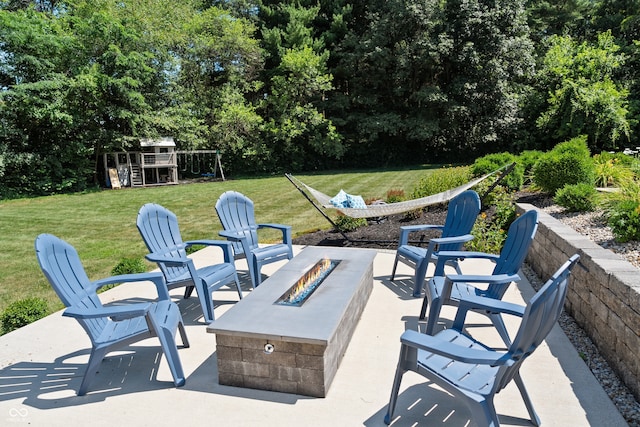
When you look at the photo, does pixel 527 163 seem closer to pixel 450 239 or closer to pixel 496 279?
pixel 450 239

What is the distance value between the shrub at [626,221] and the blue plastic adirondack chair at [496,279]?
107 cm

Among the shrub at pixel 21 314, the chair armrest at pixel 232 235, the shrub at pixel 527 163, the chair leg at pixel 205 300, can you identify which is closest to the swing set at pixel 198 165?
the shrub at pixel 527 163

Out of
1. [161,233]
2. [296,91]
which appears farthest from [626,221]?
[296,91]

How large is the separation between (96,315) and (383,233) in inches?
179

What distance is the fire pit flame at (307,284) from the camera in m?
2.98

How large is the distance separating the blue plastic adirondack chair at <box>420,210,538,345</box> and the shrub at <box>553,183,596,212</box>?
81.9 inches

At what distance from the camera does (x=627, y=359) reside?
2473 millimetres

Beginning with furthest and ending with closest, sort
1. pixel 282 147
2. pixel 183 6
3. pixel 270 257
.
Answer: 1. pixel 282 147
2. pixel 183 6
3. pixel 270 257

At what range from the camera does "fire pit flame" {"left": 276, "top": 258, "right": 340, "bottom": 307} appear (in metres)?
2.98

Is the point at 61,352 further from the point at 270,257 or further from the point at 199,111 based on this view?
the point at 199,111

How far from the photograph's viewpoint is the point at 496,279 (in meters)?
2.90

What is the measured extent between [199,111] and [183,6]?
4230 millimetres

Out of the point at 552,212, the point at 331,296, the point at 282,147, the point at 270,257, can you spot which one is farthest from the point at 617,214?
the point at 282,147
